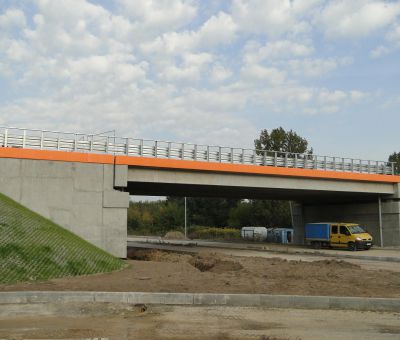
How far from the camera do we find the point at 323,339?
780 cm

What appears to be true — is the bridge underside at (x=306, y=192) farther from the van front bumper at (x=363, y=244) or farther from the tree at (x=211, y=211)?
the tree at (x=211, y=211)

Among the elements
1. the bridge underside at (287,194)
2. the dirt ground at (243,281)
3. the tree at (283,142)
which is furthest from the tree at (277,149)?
the dirt ground at (243,281)

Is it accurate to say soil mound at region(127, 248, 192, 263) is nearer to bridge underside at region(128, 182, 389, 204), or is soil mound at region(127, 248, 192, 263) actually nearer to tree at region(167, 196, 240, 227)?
bridge underside at region(128, 182, 389, 204)

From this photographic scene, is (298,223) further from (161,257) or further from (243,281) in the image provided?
(243,281)

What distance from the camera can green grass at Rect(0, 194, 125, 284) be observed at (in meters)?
14.5

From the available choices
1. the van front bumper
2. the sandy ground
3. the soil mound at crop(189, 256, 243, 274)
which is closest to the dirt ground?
the soil mound at crop(189, 256, 243, 274)

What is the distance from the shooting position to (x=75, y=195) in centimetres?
2306

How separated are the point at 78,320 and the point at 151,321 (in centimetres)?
151

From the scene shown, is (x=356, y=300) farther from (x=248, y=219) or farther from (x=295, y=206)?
(x=248, y=219)

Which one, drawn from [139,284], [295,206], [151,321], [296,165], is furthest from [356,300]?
[295,206]

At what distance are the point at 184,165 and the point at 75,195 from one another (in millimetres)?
7346

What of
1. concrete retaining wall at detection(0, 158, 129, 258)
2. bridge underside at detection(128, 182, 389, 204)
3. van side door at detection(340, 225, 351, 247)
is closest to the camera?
concrete retaining wall at detection(0, 158, 129, 258)

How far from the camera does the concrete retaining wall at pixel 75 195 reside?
22.2m

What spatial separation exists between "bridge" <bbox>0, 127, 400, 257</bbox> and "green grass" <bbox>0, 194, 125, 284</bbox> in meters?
2.39
